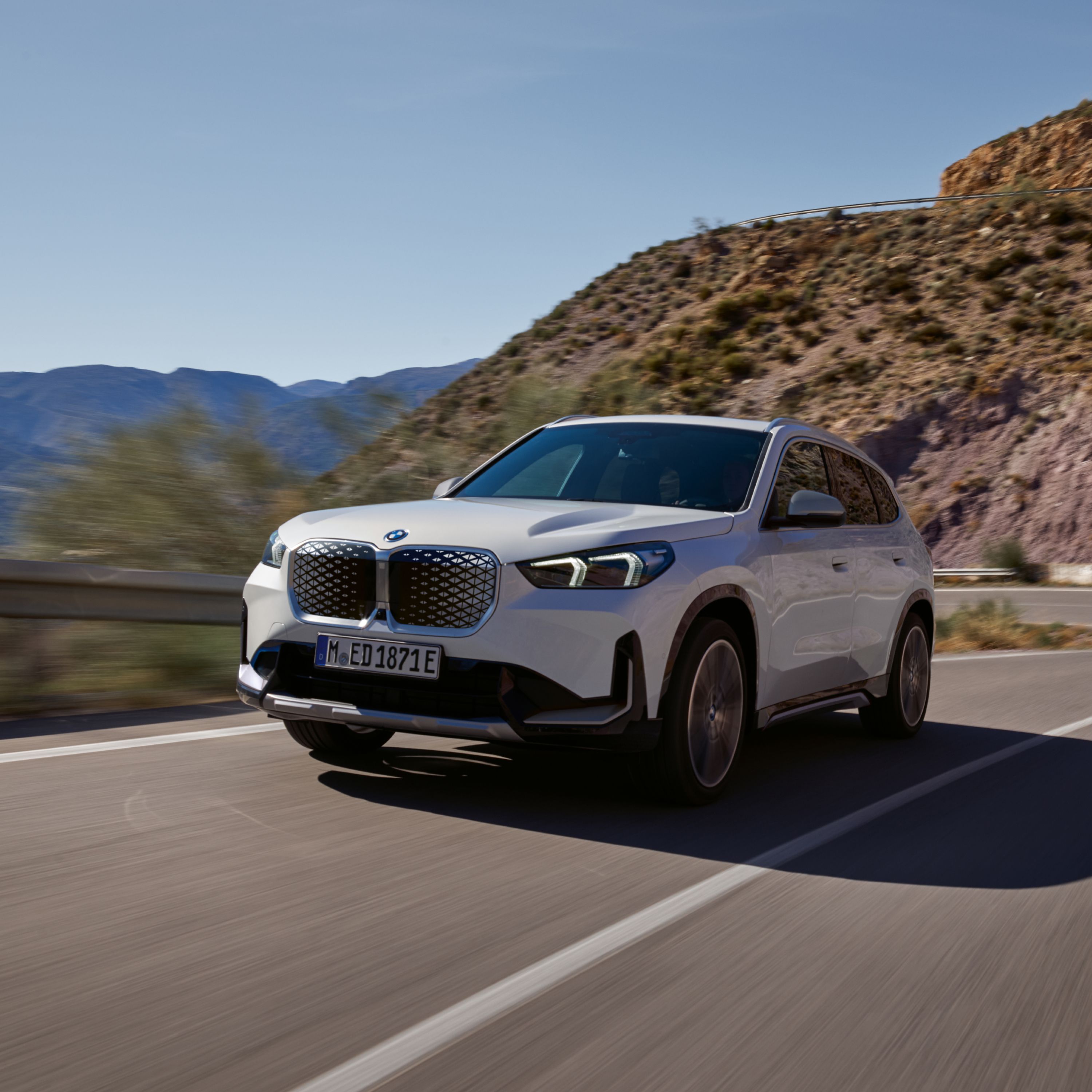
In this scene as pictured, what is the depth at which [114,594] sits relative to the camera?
27.0 ft

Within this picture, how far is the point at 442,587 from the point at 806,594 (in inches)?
82.0

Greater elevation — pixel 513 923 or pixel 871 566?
pixel 871 566

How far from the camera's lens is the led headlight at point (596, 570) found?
5293 mm

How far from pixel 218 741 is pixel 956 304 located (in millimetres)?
50234

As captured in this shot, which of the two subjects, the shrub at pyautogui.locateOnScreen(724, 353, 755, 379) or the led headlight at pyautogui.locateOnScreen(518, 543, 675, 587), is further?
the shrub at pyautogui.locateOnScreen(724, 353, 755, 379)

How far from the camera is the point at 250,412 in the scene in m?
12.9

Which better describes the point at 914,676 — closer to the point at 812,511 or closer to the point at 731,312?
the point at 812,511

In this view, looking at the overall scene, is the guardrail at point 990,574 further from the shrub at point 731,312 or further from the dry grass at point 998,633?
the shrub at point 731,312

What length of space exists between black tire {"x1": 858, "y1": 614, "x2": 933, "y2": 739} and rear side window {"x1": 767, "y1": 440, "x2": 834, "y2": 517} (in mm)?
1271

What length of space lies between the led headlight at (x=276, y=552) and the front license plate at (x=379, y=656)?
1.64 feet

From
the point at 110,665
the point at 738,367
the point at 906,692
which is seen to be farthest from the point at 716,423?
the point at 738,367

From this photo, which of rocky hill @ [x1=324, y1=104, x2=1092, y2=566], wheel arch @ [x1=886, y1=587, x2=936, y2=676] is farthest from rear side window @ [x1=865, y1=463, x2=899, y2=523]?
rocky hill @ [x1=324, y1=104, x2=1092, y2=566]

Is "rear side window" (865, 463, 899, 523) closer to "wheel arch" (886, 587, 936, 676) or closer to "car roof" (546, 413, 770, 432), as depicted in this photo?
"wheel arch" (886, 587, 936, 676)

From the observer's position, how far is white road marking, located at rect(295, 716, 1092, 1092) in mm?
2975
